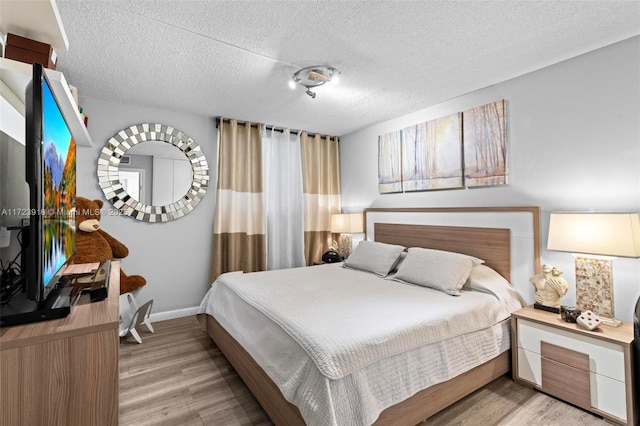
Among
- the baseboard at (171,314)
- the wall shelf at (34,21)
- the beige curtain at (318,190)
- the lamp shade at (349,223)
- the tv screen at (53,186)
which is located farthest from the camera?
the beige curtain at (318,190)

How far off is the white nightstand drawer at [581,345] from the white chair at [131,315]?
11.1 ft

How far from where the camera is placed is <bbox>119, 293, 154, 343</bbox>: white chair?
116 inches

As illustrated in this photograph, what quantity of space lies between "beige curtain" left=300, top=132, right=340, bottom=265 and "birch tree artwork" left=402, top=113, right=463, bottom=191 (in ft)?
4.34

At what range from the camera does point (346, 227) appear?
13.5 feet

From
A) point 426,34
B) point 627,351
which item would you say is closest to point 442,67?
point 426,34

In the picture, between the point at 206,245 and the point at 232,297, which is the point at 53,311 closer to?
the point at 232,297

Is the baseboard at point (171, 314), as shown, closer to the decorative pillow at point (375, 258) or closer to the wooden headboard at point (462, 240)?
the decorative pillow at point (375, 258)

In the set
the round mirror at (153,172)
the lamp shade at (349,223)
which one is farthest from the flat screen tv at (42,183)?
the lamp shade at (349,223)

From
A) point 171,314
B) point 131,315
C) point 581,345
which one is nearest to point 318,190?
point 171,314

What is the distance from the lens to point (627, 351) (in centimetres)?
174

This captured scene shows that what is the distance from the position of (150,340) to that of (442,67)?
3704mm

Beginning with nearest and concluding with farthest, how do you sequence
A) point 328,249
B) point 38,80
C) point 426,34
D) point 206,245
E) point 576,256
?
point 38,80 → point 426,34 → point 576,256 → point 206,245 → point 328,249

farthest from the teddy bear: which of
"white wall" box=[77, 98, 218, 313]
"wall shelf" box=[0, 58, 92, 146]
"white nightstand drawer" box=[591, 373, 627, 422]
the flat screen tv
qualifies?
"white nightstand drawer" box=[591, 373, 627, 422]

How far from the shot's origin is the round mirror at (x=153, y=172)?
10.7 ft
